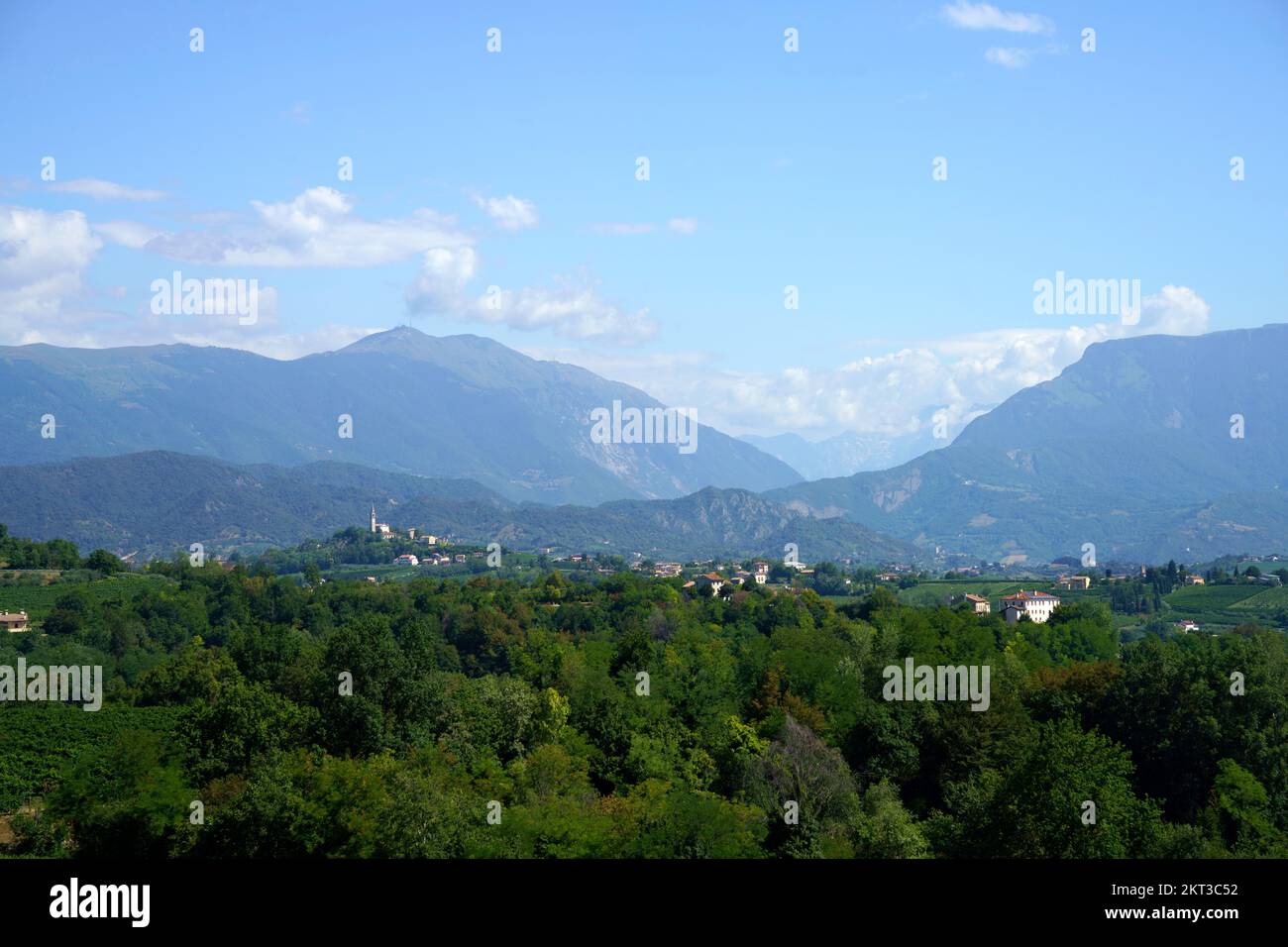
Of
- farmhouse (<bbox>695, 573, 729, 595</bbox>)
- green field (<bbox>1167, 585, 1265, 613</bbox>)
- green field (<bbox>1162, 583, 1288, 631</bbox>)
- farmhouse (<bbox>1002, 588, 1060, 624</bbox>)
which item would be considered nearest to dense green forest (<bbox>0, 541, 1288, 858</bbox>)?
farmhouse (<bbox>1002, 588, 1060, 624</bbox>)

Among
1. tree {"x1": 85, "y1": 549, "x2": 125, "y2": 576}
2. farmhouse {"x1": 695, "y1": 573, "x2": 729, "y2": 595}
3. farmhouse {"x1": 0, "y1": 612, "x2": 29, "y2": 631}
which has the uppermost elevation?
tree {"x1": 85, "y1": 549, "x2": 125, "y2": 576}

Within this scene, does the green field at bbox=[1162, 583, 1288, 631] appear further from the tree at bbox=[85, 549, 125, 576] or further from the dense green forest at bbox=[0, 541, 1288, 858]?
the tree at bbox=[85, 549, 125, 576]

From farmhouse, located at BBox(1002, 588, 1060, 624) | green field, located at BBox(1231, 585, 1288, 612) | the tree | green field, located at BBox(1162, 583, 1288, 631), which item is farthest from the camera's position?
the tree

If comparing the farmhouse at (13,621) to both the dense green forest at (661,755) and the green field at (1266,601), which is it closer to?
the dense green forest at (661,755)

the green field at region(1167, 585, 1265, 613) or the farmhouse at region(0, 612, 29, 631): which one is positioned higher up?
the farmhouse at region(0, 612, 29, 631)

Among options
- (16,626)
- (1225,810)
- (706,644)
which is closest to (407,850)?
(1225,810)

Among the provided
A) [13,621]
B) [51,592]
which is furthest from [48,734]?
[51,592]

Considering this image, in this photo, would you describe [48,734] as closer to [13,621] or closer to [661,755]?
[661,755]

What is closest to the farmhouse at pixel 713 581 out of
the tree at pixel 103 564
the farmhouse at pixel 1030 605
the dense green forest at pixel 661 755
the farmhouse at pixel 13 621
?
the farmhouse at pixel 1030 605
